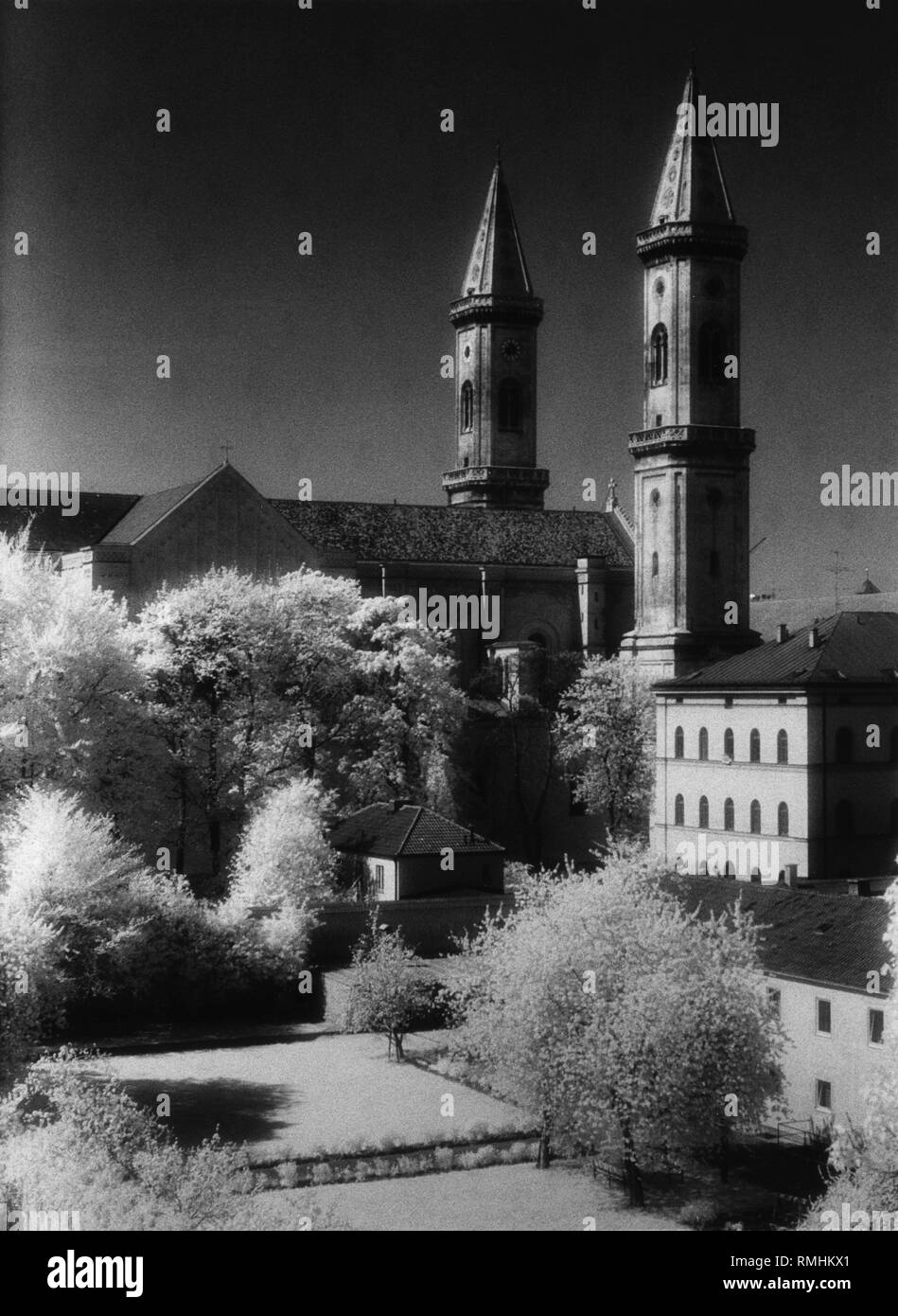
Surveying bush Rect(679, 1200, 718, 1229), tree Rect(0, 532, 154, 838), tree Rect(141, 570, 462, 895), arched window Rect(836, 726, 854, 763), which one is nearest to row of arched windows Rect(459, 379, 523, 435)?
tree Rect(141, 570, 462, 895)

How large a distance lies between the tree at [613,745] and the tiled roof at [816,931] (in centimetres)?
2215

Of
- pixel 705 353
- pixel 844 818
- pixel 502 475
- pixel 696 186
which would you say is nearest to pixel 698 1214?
pixel 844 818

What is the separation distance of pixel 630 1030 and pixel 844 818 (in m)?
21.6

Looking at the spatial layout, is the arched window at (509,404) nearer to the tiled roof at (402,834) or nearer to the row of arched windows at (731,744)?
the row of arched windows at (731,744)

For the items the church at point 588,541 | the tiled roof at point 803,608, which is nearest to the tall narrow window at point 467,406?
the church at point 588,541

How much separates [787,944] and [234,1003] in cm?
1434

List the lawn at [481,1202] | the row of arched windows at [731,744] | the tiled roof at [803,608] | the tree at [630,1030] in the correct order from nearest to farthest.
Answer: the lawn at [481,1202] → the tree at [630,1030] → the row of arched windows at [731,744] → the tiled roof at [803,608]

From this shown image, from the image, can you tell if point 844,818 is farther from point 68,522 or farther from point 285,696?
point 68,522

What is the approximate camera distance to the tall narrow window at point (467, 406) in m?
82.4

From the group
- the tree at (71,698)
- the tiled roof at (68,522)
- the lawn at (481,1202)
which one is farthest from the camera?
the tiled roof at (68,522)

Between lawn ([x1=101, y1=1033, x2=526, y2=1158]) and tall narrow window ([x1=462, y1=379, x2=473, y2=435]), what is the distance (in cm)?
4823

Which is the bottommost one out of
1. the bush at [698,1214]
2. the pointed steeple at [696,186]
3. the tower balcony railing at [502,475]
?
the bush at [698,1214]

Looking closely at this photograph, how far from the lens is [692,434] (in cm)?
6391
